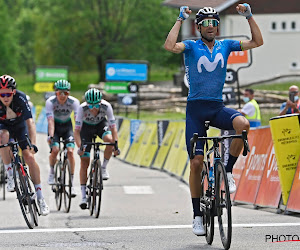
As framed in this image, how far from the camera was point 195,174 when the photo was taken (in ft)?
32.3

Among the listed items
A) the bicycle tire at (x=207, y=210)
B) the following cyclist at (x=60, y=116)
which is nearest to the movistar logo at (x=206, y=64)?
the bicycle tire at (x=207, y=210)

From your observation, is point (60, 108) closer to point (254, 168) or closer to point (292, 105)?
point (254, 168)

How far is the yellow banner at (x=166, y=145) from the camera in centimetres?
2339

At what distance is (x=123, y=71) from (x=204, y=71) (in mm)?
37605

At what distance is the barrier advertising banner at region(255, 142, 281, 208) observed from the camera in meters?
13.6

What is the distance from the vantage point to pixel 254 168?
14805 mm

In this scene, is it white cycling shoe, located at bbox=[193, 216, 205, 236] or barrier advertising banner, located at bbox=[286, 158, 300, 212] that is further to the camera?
barrier advertising banner, located at bbox=[286, 158, 300, 212]

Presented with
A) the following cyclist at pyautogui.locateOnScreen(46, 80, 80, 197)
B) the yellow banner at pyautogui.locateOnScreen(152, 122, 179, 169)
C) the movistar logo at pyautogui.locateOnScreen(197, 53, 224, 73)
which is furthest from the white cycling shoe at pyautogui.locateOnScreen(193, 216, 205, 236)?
the yellow banner at pyautogui.locateOnScreen(152, 122, 179, 169)

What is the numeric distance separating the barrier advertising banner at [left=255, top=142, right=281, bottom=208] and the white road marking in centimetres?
473

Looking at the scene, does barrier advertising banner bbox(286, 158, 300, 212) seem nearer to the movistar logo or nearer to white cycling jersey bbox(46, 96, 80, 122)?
the movistar logo

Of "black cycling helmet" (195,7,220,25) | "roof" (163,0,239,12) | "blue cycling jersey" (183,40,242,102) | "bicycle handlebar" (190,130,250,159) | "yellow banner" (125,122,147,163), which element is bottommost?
"yellow banner" (125,122,147,163)

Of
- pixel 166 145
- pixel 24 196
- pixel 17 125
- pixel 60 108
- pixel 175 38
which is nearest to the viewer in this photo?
pixel 175 38

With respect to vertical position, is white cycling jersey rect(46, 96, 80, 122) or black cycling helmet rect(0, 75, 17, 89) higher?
black cycling helmet rect(0, 75, 17, 89)

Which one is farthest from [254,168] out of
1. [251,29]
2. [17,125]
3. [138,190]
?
[251,29]
